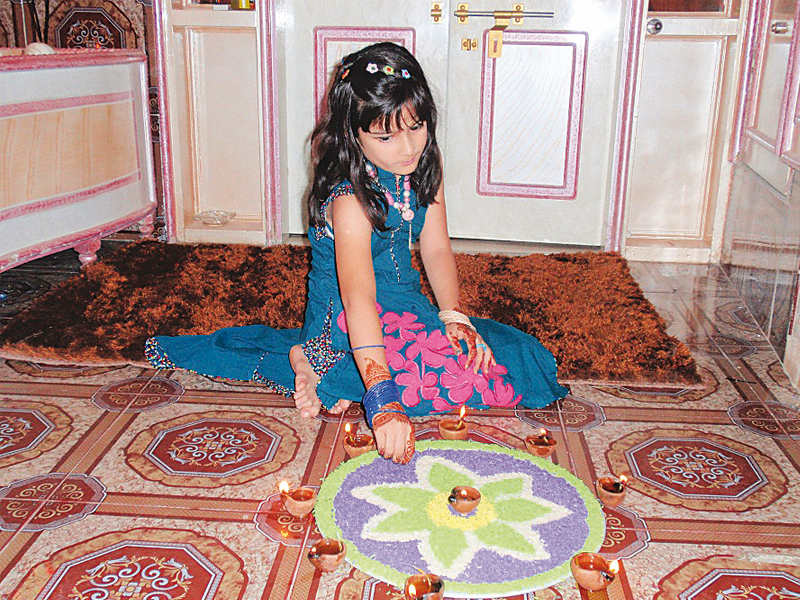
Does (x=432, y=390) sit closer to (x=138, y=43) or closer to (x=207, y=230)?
(x=207, y=230)

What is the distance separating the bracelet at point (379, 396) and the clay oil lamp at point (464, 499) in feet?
→ 0.72

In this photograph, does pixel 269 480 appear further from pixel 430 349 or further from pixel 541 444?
pixel 541 444

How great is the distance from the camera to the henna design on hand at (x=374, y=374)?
1721 mm

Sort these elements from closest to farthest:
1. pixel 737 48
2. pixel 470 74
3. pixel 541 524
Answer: pixel 541 524
pixel 737 48
pixel 470 74

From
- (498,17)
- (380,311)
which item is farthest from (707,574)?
(498,17)

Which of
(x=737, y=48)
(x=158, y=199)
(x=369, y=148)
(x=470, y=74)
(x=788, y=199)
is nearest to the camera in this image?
(x=369, y=148)

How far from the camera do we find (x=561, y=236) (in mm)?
4008

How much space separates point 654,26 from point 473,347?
2.20 m

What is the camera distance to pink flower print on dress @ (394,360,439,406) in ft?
6.79

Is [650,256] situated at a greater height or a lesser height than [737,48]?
lesser

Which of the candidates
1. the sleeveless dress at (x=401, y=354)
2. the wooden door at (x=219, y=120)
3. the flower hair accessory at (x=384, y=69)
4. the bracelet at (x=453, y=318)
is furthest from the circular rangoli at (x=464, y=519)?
the wooden door at (x=219, y=120)

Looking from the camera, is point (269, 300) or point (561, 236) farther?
point (561, 236)

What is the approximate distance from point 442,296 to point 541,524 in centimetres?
75

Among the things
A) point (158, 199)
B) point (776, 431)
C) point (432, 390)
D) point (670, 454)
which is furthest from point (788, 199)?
point (158, 199)
